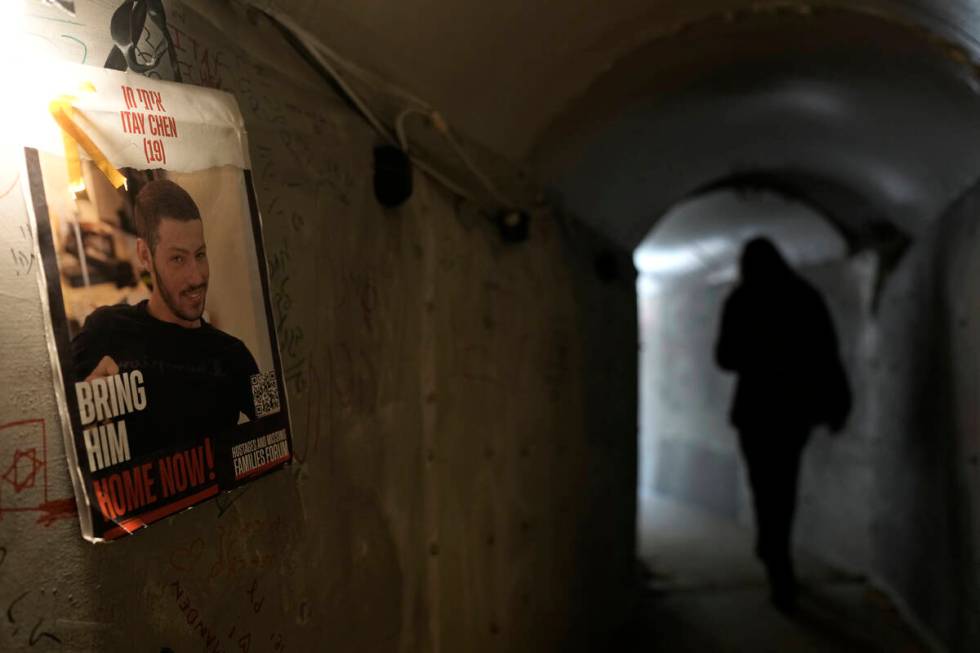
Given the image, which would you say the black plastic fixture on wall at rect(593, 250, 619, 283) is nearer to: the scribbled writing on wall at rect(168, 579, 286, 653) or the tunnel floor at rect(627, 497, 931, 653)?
the tunnel floor at rect(627, 497, 931, 653)

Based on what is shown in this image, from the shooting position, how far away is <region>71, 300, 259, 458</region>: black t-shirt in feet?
3.48

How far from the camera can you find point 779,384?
4738 millimetres

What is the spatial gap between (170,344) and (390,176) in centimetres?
90

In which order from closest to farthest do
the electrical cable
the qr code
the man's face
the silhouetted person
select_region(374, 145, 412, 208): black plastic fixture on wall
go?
the man's face
the qr code
the electrical cable
select_region(374, 145, 412, 208): black plastic fixture on wall
the silhouetted person

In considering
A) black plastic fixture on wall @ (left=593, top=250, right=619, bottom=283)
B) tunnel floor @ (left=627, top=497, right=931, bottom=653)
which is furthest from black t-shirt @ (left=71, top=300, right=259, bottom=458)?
tunnel floor @ (left=627, top=497, right=931, bottom=653)

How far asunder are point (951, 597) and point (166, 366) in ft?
Result: 12.0

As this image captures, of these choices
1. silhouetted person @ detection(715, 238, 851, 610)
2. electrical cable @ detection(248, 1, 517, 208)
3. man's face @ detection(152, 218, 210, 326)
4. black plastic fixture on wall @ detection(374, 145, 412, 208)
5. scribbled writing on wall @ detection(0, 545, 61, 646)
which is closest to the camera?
scribbled writing on wall @ detection(0, 545, 61, 646)

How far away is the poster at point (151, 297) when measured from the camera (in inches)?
39.7

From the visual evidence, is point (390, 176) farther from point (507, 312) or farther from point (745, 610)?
point (745, 610)

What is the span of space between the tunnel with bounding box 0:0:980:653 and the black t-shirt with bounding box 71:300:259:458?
0.05m

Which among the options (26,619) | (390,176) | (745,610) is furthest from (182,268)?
(745,610)

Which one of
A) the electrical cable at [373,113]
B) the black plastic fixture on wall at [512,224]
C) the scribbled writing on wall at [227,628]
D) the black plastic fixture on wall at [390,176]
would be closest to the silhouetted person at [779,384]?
the black plastic fixture on wall at [512,224]

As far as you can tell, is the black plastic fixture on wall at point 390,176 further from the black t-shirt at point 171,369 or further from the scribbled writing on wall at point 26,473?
the scribbled writing on wall at point 26,473

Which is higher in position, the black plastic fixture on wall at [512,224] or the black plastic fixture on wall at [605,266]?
the black plastic fixture on wall at [512,224]
